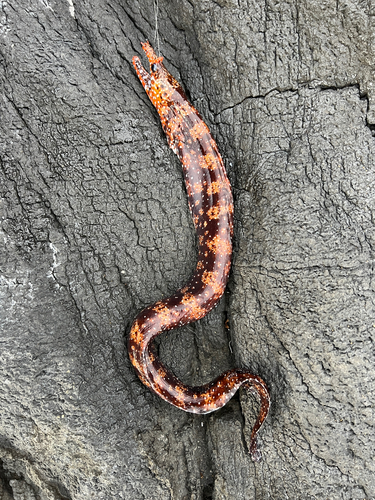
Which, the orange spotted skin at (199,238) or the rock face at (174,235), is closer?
the rock face at (174,235)

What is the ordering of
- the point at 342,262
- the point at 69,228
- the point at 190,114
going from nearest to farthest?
the point at 342,262 < the point at 69,228 < the point at 190,114

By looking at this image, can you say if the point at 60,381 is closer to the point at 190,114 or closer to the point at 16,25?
the point at 190,114

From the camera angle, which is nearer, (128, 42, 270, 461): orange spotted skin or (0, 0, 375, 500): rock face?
(0, 0, 375, 500): rock face

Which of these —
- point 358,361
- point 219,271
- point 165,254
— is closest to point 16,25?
point 165,254

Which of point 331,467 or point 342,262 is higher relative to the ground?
point 342,262
